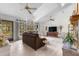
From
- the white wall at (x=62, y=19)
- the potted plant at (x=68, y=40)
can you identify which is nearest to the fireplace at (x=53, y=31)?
the white wall at (x=62, y=19)

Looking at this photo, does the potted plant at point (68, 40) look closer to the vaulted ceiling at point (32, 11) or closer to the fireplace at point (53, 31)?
the fireplace at point (53, 31)

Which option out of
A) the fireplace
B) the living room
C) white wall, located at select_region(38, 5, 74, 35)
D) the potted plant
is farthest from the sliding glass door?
the potted plant

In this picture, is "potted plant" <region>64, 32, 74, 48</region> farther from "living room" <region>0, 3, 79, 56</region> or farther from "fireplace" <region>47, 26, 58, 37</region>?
"fireplace" <region>47, 26, 58, 37</region>

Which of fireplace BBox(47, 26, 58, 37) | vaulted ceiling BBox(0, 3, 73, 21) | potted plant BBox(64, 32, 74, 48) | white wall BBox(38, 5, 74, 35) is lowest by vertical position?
potted plant BBox(64, 32, 74, 48)

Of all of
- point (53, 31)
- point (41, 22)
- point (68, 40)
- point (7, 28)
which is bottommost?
point (68, 40)

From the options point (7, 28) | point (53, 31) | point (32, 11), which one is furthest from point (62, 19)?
point (7, 28)

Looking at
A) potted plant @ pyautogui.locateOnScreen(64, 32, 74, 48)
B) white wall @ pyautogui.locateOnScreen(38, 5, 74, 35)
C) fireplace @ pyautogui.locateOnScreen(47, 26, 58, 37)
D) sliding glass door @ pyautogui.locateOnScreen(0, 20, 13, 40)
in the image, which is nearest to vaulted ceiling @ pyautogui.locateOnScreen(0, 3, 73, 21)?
white wall @ pyautogui.locateOnScreen(38, 5, 74, 35)

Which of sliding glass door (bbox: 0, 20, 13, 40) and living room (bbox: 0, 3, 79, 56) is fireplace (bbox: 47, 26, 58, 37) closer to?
living room (bbox: 0, 3, 79, 56)

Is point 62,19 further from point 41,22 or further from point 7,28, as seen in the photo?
point 7,28

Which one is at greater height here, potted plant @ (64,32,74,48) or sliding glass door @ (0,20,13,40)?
sliding glass door @ (0,20,13,40)

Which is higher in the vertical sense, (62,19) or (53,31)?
(62,19)

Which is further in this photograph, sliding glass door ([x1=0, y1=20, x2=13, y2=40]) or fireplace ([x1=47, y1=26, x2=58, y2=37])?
fireplace ([x1=47, y1=26, x2=58, y2=37])

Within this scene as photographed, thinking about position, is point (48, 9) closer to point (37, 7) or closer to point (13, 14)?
point (37, 7)

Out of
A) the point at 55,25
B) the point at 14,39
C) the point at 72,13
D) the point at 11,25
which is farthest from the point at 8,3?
the point at 72,13
